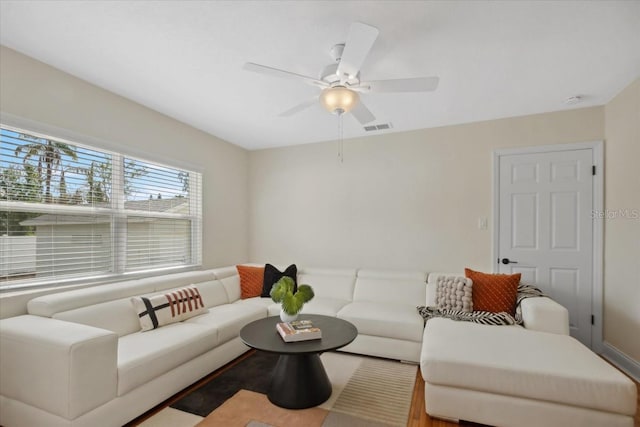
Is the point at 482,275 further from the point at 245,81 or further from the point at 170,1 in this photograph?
the point at 170,1

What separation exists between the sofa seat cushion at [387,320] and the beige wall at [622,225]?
5.77 ft

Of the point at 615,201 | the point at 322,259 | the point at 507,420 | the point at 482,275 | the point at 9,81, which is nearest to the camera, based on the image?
the point at 507,420

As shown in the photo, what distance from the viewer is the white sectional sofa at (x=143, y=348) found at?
5.62 feet

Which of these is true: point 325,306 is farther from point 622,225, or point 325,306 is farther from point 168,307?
point 622,225

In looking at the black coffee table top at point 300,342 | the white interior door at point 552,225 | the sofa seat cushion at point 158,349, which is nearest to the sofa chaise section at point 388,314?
the black coffee table top at point 300,342

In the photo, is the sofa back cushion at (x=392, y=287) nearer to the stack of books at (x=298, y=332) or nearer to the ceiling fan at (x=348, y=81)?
the stack of books at (x=298, y=332)

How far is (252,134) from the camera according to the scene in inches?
161

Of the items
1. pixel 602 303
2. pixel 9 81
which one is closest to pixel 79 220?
pixel 9 81

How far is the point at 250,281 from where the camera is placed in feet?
12.7

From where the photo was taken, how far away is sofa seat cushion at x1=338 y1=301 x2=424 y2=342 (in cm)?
285

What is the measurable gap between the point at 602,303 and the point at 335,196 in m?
3.08

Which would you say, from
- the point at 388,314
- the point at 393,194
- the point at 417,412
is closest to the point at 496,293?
the point at 388,314

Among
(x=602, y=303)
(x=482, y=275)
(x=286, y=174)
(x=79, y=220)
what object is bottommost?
(x=602, y=303)

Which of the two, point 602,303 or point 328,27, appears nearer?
point 328,27
